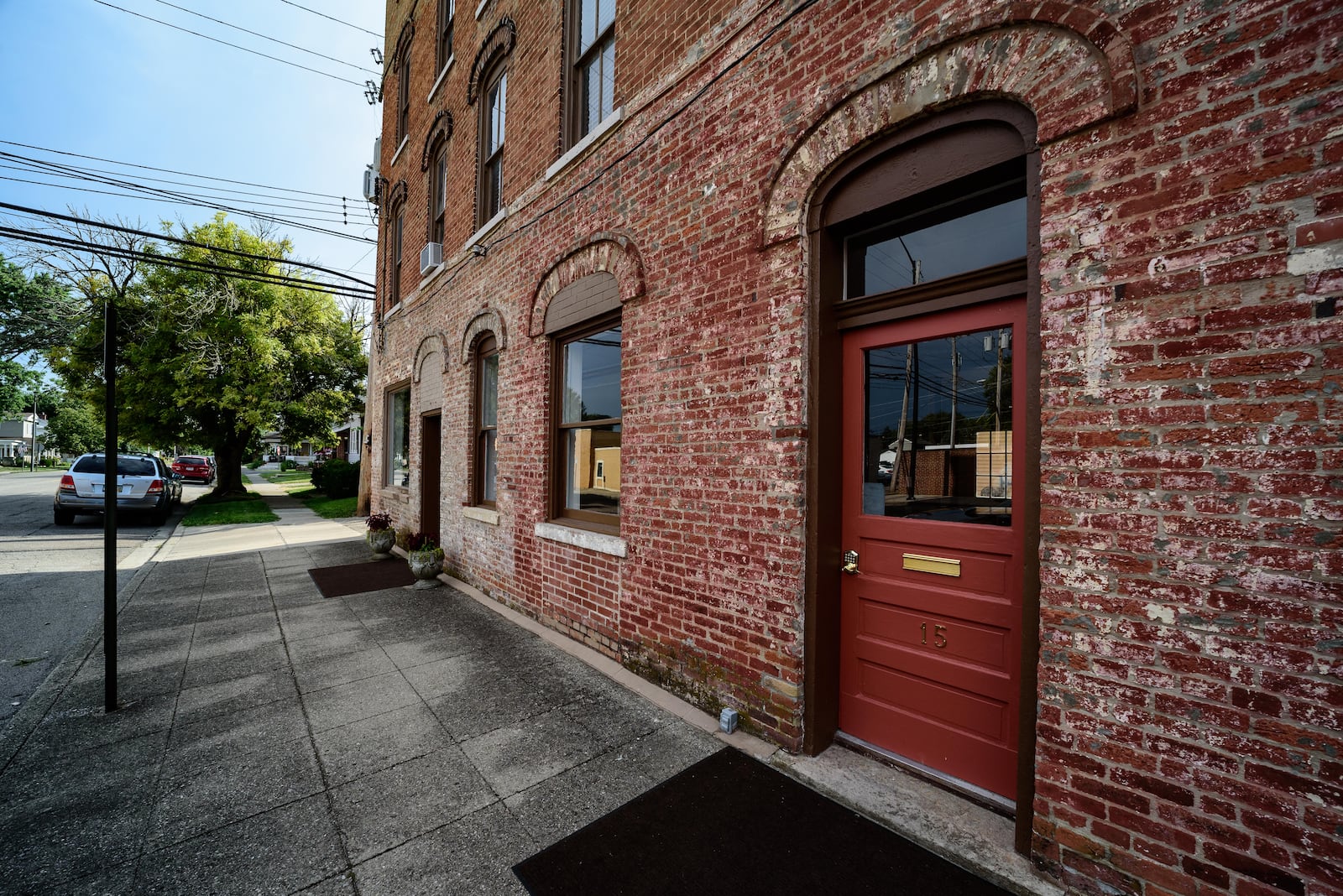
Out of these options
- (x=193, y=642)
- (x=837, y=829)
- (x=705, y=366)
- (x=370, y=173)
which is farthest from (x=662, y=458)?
(x=370, y=173)

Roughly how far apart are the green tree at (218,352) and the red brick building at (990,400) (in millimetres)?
16324

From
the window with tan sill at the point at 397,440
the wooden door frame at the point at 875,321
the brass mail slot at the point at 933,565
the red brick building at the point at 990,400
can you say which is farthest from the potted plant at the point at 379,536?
the brass mail slot at the point at 933,565

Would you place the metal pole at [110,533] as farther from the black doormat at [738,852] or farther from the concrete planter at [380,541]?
the concrete planter at [380,541]

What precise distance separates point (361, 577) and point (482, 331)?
4.00m

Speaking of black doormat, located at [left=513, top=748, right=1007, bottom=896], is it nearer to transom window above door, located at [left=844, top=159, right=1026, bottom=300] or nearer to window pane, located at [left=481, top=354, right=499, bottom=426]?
transom window above door, located at [left=844, top=159, right=1026, bottom=300]

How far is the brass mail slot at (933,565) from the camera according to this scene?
274 centimetres

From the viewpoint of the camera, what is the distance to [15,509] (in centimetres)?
1490

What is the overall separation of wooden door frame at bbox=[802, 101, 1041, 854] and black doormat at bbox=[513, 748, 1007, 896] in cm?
46

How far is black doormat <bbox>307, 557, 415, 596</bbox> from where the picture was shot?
7070 mm

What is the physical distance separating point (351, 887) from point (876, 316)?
3.63 metres

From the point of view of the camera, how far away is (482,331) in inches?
274

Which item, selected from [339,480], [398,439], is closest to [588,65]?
[398,439]

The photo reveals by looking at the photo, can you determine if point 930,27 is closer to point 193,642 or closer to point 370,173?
point 193,642

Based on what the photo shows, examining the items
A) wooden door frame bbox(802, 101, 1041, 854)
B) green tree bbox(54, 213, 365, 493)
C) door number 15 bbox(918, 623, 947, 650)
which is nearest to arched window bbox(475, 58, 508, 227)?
wooden door frame bbox(802, 101, 1041, 854)
